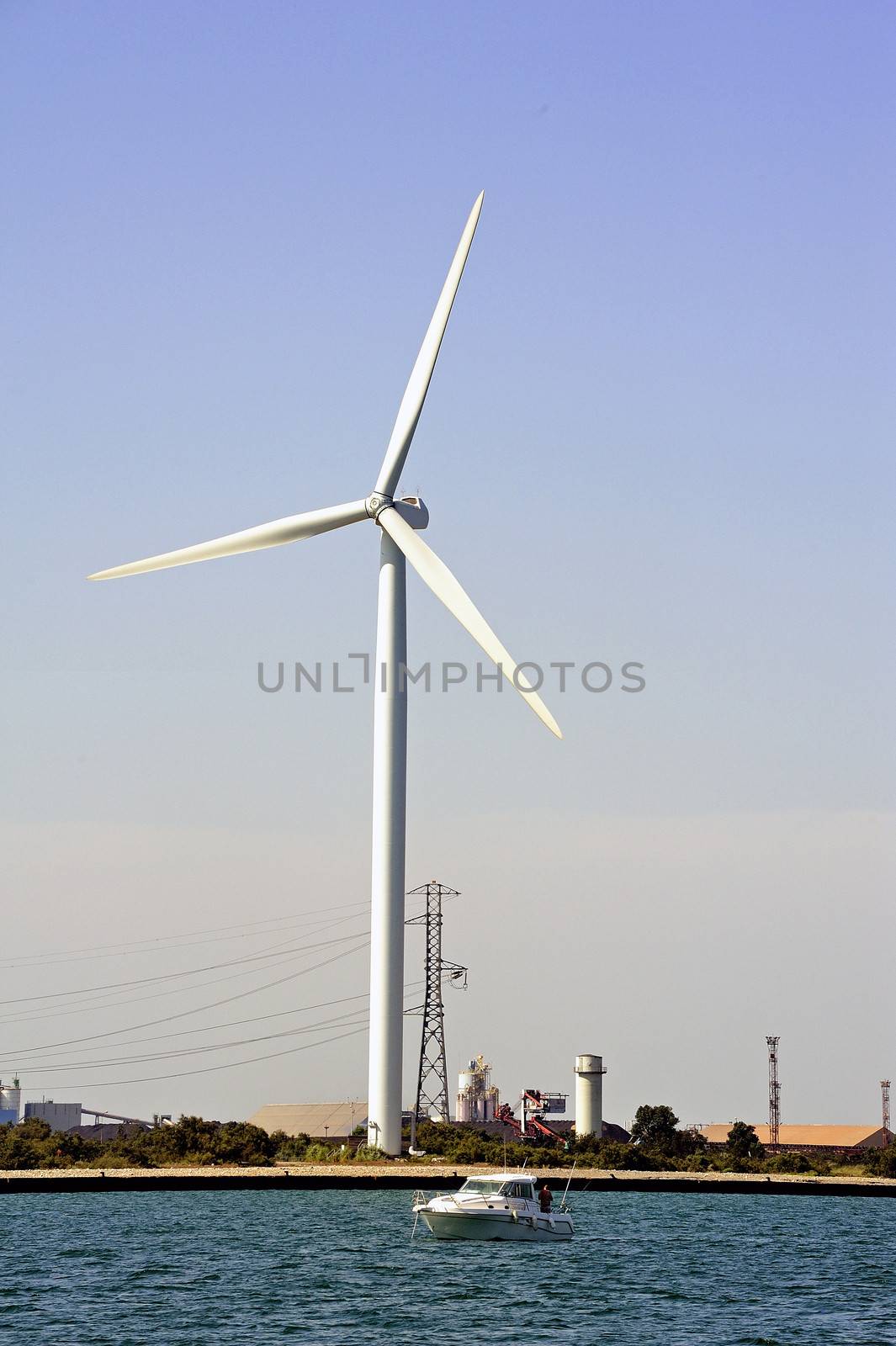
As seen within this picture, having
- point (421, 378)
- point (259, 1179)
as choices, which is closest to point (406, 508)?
point (421, 378)

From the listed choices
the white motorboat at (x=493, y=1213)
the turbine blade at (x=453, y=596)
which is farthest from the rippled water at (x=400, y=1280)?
the turbine blade at (x=453, y=596)

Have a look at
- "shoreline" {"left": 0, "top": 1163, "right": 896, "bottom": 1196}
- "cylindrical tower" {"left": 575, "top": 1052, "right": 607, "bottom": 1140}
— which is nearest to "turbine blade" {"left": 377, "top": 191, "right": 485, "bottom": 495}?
"shoreline" {"left": 0, "top": 1163, "right": 896, "bottom": 1196}

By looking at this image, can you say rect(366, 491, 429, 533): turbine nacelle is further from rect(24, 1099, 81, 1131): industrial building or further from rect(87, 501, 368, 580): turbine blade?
rect(24, 1099, 81, 1131): industrial building

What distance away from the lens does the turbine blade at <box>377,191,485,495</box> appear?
113125 mm

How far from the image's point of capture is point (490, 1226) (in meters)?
78.7

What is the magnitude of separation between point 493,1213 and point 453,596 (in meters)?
37.2

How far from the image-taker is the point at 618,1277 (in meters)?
68.2

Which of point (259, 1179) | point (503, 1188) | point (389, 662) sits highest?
point (389, 662)

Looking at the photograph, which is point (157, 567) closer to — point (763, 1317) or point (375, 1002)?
point (375, 1002)

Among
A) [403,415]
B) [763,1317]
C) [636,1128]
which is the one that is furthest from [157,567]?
[636,1128]

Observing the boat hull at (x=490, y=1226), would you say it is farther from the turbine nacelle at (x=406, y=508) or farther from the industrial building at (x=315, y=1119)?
the industrial building at (x=315, y=1119)

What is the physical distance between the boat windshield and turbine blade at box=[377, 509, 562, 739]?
21.8 metres

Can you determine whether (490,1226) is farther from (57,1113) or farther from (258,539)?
(57,1113)

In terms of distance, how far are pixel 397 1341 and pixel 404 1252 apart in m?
22.8
